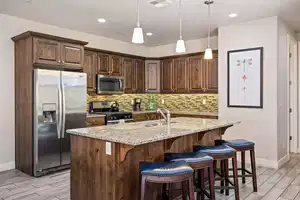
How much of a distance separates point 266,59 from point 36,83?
4.07 meters

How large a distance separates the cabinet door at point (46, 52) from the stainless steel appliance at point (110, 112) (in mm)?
1546

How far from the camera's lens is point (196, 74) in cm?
622

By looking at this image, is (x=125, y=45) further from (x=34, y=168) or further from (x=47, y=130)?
(x=34, y=168)

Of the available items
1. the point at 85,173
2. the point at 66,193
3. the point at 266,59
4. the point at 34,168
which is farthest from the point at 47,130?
the point at 266,59

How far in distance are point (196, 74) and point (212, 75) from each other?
443 millimetres

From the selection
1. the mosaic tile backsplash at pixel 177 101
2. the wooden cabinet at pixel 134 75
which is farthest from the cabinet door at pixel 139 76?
the mosaic tile backsplash at pixel 177 101

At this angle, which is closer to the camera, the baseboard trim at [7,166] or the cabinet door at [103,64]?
the baseboard trim at [7,166]

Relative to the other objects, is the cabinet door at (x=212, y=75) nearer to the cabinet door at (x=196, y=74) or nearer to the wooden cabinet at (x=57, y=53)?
the cabinet door at (x=196, y=74)

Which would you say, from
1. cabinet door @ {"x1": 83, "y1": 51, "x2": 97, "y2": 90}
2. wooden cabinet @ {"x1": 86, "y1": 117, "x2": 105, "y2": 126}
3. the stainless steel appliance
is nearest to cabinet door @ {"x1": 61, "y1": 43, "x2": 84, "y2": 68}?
cabinet door @ {"x1": 83, "y1": 51, "x2": 97, "y2": 90}

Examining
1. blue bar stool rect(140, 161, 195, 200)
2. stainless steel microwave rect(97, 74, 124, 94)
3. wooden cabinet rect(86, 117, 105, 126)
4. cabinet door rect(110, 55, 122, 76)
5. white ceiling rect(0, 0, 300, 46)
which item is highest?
white ceiling rect(0, 0, 300, 46)

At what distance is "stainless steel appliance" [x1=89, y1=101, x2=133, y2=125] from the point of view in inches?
214

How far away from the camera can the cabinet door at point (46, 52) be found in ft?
14.0

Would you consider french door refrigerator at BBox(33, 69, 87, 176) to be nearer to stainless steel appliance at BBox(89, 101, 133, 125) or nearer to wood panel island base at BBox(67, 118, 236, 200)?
stainless steel appliance at BBox(89, 101, 133, 125)

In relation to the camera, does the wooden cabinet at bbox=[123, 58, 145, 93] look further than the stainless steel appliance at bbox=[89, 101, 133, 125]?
Yes
